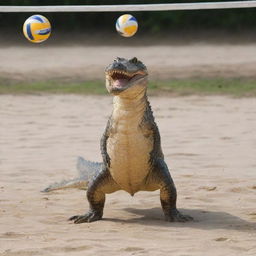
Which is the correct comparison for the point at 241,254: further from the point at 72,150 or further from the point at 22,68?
the point at 22,68

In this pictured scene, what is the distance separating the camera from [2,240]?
6.57 meters

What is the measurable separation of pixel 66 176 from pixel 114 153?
2688 millimetres

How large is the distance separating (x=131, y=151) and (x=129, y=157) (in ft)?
0.18

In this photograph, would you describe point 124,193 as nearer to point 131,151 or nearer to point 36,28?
point 131,151

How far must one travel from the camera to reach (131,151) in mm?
7445

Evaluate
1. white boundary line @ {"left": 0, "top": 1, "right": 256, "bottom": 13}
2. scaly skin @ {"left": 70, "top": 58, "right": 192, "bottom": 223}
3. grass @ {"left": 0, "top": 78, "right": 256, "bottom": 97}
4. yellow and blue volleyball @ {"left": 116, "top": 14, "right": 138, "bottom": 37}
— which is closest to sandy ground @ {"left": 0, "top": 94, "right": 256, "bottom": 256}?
scaly skin @ {"left": 70, "top": 58, "right": 192, "bottom": 223}

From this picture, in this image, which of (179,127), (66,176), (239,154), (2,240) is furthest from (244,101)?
(2,240)

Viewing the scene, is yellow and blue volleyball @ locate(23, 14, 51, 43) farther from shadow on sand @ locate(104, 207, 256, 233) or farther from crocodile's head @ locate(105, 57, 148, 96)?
crocodile's head @ locate(105, 57, 148, 96)

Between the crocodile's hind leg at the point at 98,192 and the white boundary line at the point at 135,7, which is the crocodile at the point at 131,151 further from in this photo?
the white boundary line at the point at 135,7

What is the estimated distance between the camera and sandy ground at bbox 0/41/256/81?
2016 cm

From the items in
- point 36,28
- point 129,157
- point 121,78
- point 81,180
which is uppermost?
point 36,28

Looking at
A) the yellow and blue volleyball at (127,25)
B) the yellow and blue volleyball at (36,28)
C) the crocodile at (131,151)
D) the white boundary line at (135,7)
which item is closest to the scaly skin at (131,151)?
the crocodile at (131,151)

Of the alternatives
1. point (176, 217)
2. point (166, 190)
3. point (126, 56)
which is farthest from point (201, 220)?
point (126, 56)

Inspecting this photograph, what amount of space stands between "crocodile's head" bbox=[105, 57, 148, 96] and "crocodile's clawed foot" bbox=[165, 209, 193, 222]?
1071 millimetres
